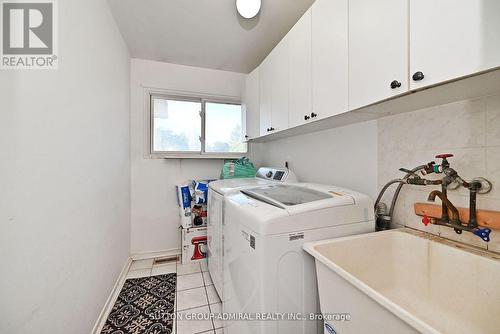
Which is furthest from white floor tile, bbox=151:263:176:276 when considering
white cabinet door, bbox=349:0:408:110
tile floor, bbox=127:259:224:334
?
white cabinet door, bbox=349:0:408:110

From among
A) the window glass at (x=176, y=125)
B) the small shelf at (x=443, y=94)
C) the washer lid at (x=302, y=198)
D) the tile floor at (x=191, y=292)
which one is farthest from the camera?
the window glass at (x=176, y=125)

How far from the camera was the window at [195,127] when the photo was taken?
2717 millimetres

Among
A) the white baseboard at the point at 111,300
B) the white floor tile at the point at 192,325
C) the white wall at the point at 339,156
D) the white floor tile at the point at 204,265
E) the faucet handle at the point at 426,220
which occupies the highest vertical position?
the white wall at the point at 339,156

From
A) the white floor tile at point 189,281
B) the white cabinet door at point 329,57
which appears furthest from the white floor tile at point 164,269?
the white cabinet door at point 329,57

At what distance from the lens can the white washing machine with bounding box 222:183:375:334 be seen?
3.00 feet

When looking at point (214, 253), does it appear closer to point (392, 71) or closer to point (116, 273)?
point (116, 273)

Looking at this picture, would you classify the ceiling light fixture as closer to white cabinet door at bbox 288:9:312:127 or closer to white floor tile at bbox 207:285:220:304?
white cabinet door at bbox 288:9:312:127

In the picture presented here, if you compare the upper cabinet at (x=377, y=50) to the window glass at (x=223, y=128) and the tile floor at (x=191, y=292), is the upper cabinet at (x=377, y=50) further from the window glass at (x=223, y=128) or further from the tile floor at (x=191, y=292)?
the tile floor at (x=191, y=292)

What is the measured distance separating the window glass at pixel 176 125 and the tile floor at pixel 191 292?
57.8 inches

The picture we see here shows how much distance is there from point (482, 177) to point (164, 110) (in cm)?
300

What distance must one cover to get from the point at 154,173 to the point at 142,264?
1.13 m

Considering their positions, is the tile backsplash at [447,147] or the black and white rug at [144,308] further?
the black and white rug at [144,308]

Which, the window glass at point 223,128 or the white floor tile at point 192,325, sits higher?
the window glass at point 223,128

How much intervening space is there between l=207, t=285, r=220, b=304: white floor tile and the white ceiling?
8.48 feet
